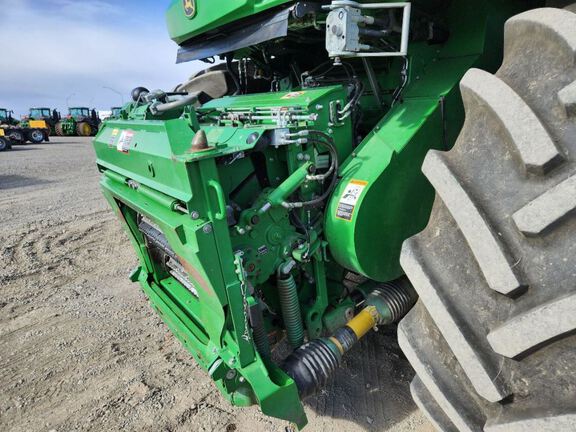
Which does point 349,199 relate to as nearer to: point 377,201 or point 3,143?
point 377,201

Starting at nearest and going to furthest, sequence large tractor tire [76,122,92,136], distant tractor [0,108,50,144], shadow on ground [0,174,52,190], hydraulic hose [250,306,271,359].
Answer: hydraulic hose [250,306,271,359]
shadow on ground [0,174,52,190]
distant tractor [0,108,50,144]
large tractor tire [76,122,92,136]

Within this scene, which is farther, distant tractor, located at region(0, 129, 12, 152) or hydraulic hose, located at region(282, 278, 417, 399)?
distant tractor, located at region(0, 129, 12, 152)

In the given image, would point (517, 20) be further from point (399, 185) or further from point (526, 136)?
point (399, 185)

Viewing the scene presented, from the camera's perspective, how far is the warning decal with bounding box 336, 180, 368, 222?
5.65 feet

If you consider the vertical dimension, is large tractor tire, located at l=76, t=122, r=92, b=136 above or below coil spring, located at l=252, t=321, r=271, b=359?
above

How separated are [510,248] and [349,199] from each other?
78 centimetres

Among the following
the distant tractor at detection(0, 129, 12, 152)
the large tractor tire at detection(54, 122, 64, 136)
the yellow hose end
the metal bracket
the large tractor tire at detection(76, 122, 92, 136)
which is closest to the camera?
the metal bracket

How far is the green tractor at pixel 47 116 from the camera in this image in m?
28.4

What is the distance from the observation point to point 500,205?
42.6 inches

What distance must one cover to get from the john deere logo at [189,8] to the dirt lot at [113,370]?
216 cm

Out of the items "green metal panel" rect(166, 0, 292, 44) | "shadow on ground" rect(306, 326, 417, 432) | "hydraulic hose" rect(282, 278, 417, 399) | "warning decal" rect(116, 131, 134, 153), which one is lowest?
"shadow on ground" rect(306, 326, 417, 432)

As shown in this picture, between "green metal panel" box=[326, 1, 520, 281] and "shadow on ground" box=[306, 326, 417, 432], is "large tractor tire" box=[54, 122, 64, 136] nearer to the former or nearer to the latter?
"shadow on ground" box=[306, 326, 417, 432]

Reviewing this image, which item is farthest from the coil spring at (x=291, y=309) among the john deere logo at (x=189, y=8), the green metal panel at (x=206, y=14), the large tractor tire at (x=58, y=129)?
the large tractor tire at (x=58, y=129)

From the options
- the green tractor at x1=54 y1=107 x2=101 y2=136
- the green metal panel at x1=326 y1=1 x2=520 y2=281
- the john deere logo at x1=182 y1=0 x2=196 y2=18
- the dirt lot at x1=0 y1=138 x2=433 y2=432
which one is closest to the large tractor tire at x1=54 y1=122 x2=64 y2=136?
the green tractor at x1=54 y1=107 x2=101 y2=136
